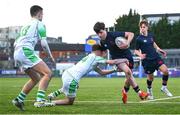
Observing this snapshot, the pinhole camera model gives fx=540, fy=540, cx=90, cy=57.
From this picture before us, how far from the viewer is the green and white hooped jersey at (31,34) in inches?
416

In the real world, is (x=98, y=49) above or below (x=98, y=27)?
below

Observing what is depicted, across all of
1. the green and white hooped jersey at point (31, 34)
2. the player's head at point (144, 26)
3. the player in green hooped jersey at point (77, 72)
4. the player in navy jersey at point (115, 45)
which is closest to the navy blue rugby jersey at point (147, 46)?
the player's head at point (144, 26)

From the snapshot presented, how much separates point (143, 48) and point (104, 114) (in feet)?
17.5

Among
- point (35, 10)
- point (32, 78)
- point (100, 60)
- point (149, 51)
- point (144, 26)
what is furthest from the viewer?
point (149, 51)

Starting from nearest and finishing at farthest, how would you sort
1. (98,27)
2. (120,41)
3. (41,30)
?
(41,30)
(98,27)
(120,41)

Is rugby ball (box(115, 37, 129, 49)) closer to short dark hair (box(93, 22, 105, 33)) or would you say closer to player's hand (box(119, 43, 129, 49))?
player's hand (box(119, 43, 129, 49))

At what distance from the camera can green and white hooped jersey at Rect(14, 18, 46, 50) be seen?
1057 cm

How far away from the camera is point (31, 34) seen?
34.9ft

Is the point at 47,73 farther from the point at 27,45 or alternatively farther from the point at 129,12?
the point at 129,12

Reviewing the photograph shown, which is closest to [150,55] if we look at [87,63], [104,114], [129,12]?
[87,63]

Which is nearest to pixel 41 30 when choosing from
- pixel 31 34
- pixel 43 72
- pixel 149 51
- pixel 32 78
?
pixel 31 34

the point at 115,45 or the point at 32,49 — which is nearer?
the point at 32,49

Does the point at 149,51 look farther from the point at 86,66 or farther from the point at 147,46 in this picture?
the point at 86,66

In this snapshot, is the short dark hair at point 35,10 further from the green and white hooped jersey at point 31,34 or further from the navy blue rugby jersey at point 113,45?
the navy blue rugby jersey at point 113,45
